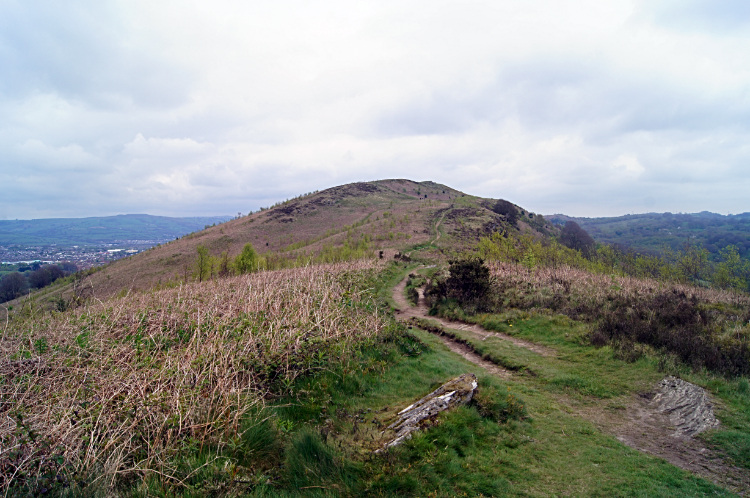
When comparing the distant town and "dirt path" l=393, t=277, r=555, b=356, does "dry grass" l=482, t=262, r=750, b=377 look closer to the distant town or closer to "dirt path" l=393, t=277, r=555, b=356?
"dirt path" l=393, t=277, r=555, b=356

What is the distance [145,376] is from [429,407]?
4129 millimetres

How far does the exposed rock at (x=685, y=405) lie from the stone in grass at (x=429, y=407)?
3810 mm

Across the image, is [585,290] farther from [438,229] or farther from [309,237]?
[309,237]

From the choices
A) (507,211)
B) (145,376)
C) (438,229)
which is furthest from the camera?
(507,211)

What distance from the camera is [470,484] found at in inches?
165

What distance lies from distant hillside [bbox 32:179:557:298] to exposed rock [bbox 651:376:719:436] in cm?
2920

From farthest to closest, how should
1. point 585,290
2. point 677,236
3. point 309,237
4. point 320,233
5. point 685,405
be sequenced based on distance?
1. point 677,236
2. point 320,233
3. point 309,237
4. point 585,290
5. point 685,405

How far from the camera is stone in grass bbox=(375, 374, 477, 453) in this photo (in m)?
4.73

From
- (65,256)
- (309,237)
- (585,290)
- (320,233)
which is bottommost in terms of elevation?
(65,256)

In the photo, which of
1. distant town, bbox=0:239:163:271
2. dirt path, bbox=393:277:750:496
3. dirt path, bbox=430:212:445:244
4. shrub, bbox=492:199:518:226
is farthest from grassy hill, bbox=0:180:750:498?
distant town, bbox=0:239:163:271

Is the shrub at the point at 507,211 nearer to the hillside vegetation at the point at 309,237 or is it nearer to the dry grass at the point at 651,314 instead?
the hillside vegetation at the point at 309,237

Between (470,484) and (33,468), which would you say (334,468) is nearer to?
(470,484)

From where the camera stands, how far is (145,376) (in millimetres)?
4258

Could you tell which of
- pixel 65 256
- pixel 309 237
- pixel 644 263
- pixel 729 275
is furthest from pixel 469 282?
pixel 65 256
